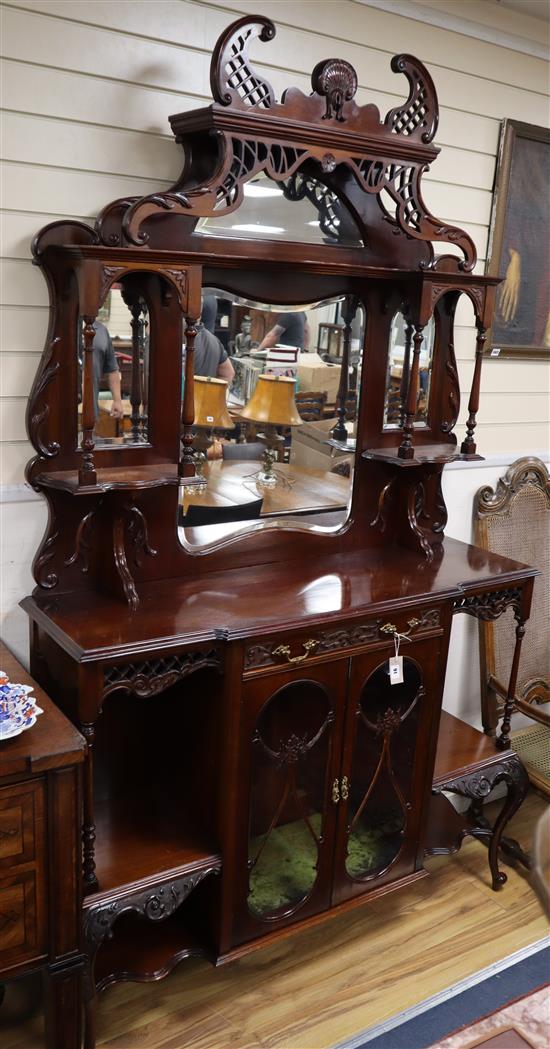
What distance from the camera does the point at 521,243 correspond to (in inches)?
117

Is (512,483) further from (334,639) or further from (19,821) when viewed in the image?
(19,821)

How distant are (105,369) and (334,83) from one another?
35.1 inches

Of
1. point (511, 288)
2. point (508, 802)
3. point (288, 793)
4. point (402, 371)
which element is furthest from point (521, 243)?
point (288, 793)

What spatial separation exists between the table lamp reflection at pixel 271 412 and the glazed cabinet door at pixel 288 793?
1.79 ft

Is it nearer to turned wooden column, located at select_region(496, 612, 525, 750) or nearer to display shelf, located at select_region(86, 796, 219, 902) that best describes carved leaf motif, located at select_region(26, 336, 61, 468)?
display shelf, located at select_region(86, 796, 219, 902)

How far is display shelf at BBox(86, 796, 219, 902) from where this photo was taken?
2068 millimetres

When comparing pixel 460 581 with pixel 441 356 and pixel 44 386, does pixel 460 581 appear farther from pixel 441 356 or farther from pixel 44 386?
pixel 44 386

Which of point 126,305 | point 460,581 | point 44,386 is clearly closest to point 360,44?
point 126,305

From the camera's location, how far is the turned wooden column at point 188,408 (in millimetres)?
2027

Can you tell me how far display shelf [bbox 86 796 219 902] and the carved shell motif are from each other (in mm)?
1770

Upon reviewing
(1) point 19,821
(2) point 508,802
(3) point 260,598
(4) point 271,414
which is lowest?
(2) point 508,802

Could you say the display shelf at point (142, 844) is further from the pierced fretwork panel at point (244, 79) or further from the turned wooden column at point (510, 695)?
the pierced fretwork panel at point (244, 79)

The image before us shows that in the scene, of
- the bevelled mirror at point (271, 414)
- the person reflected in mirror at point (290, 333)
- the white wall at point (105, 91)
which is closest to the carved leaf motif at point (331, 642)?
the bevelled mirror at point (271, 414)

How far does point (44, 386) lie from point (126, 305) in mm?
266
